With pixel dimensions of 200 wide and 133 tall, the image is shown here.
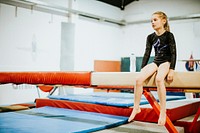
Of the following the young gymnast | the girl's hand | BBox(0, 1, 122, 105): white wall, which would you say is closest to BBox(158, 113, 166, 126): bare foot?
the young gymnast

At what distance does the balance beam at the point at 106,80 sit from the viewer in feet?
7.93

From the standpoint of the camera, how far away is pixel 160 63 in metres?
2.68

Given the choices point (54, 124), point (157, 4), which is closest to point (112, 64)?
point (157, 4)

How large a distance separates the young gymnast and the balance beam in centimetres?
8

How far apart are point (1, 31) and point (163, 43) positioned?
475 centimetres

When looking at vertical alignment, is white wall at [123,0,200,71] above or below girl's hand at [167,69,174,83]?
above

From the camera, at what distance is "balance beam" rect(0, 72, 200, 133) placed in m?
2.42

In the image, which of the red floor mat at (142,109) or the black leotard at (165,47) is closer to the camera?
the black leotard at (165,47)

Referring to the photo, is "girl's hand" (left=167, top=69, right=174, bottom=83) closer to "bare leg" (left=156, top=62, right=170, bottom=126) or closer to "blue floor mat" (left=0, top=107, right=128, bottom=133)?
"bare leg" (left=156, top=62, right=170, bottom=126)

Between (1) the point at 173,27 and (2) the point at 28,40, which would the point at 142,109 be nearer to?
(2) the point at 28,40

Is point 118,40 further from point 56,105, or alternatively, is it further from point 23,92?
point 56,105

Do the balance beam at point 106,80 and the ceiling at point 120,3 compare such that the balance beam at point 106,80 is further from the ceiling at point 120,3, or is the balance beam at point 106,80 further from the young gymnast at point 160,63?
the ceiling at point 120,3

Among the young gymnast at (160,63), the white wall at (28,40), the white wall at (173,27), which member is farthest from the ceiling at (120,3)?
the young gymnast at (160,63)

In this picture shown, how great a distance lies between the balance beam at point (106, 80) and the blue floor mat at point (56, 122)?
1.59 ft
